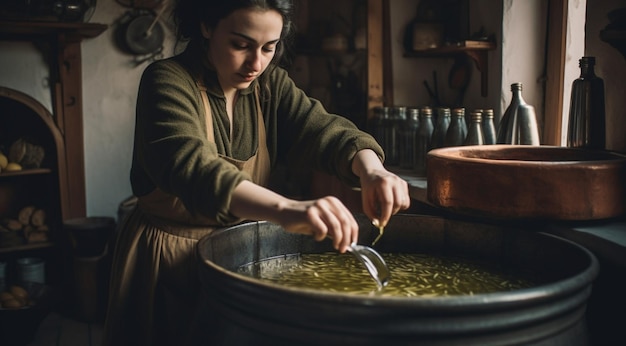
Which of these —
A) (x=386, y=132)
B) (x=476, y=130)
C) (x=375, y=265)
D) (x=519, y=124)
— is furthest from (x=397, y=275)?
(x=386, y=132)

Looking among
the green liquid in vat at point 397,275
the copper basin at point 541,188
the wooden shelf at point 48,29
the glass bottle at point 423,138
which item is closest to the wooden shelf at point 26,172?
the wooden shelf at point 48,29

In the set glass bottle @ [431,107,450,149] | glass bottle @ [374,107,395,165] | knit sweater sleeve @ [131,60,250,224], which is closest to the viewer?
knit sweater sleeve @ [131,60,250,224]

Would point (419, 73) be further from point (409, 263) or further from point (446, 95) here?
point (409, 263)

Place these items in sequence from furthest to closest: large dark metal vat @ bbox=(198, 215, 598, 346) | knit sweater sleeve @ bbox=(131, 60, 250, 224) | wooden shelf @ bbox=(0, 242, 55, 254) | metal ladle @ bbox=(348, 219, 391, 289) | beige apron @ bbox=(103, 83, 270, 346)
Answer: wooden shelf @ bbox=(0, 242, 55, 254), beige apron @ bbox=(103, 83, 270, 346), metal ladle @ bbox=(348, 219, 391, 289), knit sweater sleeve @ bbox=(131, 60, 250, 224), large dark metal vat @ bbox=(198, 215, 598, 346)

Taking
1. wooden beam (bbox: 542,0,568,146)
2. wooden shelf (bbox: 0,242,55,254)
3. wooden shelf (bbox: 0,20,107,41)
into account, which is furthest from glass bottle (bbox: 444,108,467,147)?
wooden shelf (bbox: 0,242,55,254)

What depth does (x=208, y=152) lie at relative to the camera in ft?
4.80

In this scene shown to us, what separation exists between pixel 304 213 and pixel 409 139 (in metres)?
2.58

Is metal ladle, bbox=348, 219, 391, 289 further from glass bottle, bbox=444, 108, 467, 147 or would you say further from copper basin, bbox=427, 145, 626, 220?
glass bottle, bbox=444, 108, 467, 147

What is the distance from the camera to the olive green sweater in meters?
1.41

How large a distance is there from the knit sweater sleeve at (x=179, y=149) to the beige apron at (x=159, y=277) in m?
0.10

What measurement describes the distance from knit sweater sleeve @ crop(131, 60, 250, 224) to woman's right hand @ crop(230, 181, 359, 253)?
33 millimetres

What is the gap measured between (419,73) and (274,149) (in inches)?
99.4

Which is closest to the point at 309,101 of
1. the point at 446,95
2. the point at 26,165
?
the point at 446,95

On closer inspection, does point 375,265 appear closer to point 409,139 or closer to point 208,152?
point 208,152
